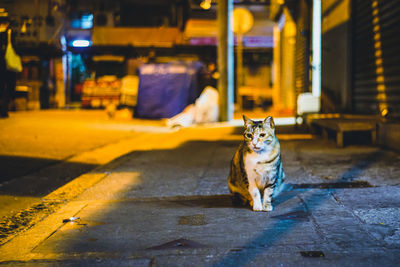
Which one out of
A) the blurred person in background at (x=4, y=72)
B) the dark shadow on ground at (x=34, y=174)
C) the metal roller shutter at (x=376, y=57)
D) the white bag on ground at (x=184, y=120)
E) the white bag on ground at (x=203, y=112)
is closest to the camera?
the dark shadow on ground at (x=34, y=174)

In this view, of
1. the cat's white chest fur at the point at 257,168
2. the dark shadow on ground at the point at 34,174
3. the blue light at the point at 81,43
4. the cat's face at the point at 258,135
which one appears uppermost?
the blue light at the point at 81,43

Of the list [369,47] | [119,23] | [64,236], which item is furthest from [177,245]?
[119,23]

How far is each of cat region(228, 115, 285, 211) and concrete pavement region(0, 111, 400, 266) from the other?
15cm

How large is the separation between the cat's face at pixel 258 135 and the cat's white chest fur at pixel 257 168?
6 cm

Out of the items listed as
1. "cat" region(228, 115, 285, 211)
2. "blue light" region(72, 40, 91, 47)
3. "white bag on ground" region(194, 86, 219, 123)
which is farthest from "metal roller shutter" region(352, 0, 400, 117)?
"blue light" region(72, 40, 91, 47)

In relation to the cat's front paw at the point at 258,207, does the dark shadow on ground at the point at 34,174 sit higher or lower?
lower

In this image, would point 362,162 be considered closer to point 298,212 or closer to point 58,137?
point 298,212

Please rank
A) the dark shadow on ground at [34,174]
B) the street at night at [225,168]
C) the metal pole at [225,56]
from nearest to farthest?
the street at night at [225,168]
the dark shadow on ground at [34,174]
the metal pole at [225,56]

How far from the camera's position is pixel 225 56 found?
15492 millimetres

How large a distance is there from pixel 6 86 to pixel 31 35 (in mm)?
22985

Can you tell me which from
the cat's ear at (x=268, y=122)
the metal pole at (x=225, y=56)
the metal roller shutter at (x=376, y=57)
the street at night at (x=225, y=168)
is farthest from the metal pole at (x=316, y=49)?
the cat's ear at (x=268, y=122)

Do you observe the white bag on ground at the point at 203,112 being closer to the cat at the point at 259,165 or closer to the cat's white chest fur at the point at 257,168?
the cat at the point at 259,165

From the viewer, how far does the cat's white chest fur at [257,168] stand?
13.3 ft

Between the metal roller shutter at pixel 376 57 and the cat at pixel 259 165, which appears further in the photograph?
the metal roller shutter at pixel 376 57
